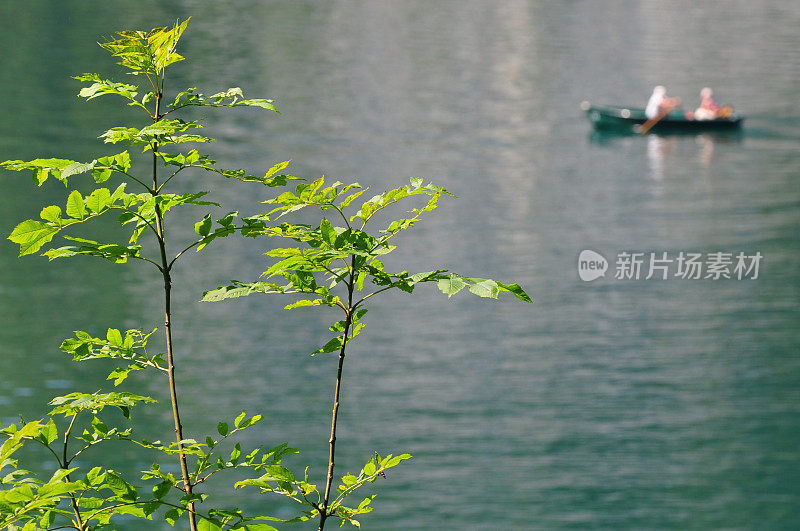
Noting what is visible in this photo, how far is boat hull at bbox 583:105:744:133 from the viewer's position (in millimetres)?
35938

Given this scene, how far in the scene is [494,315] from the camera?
20.3 metres

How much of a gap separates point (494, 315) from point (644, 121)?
61.1 feet

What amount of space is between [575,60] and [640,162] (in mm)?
18701

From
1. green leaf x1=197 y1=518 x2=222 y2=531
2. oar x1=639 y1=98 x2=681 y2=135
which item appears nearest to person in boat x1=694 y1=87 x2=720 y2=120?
oar x1=639 y1=98 x2=681 y2=135

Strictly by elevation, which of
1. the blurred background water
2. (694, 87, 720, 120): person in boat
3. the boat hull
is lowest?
the blurred background water

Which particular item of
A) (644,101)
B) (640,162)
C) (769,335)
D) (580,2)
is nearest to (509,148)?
(640,162)

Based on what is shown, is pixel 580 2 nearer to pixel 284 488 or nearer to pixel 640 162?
pixel 640 162

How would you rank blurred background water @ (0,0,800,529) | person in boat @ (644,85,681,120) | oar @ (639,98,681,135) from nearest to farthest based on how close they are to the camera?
blurred background water @ (0,0,800,529), oar @ (639,98,681,135), person in boat @ (644,85,681,120)

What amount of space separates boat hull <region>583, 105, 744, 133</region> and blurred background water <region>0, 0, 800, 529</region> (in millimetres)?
487

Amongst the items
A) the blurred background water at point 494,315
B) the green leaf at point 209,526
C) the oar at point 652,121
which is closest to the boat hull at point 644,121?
the oar at point 652,121

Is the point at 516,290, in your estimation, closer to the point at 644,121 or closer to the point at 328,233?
the point at 328,233

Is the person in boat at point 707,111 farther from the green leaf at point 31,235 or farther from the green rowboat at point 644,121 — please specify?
the green leaf at point 31,235

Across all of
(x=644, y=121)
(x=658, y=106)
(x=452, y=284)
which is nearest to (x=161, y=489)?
(x=452, y=284)

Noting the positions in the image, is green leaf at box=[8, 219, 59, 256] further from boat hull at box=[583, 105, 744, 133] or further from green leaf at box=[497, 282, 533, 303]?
boat hull at box=[583, 105, 744, 133]
